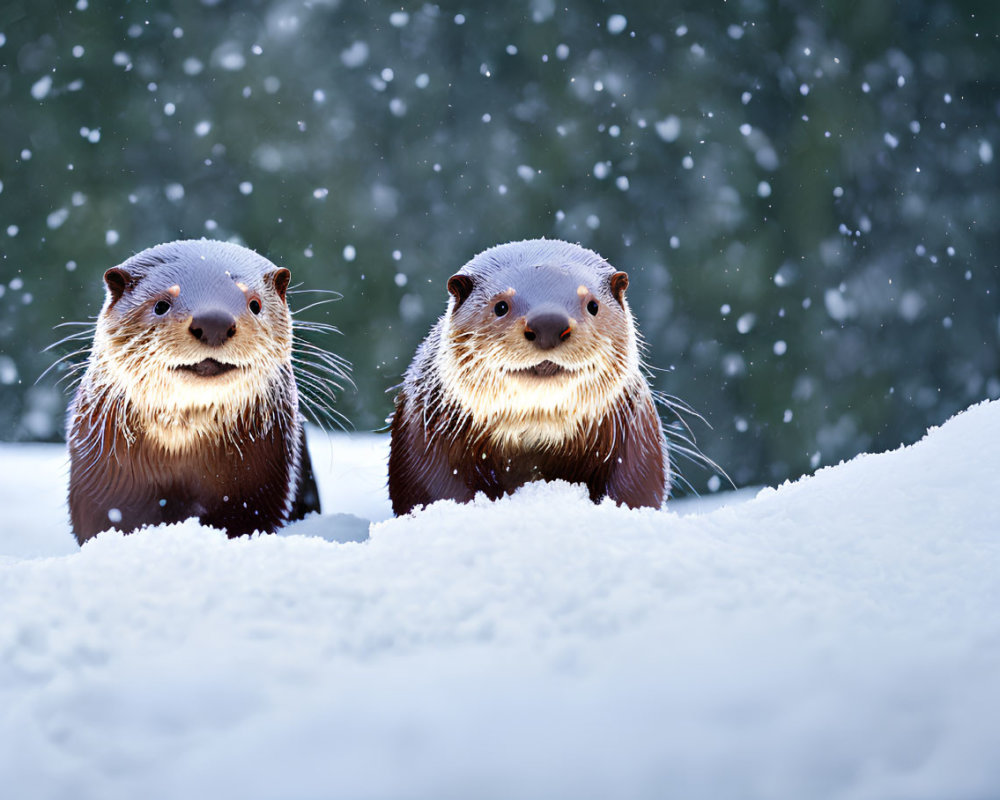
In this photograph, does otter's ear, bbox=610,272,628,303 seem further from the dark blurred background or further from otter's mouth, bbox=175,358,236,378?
the dark blurred background

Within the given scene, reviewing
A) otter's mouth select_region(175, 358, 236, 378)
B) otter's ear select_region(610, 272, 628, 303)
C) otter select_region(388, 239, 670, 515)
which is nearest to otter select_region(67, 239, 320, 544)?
otter's mouth select_region(175, 358, 236, 378)

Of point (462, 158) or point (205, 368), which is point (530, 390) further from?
point (462, 158)

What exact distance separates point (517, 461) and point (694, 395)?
216cm

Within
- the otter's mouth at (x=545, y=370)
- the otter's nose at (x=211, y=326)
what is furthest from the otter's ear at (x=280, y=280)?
the otter's mouth at (x=545, y=370)

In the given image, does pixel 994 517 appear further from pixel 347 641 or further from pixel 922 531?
pixel 347 641

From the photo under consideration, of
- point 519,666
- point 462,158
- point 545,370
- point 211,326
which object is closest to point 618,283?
point 545,370

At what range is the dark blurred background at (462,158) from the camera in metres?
4.06

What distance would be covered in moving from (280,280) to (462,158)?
6.13 feet

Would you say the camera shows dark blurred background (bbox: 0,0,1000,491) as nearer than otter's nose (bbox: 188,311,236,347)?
No

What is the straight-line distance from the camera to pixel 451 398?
7.53 ft

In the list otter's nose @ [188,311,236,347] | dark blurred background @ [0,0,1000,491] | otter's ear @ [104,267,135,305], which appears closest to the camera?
otter's nose @ [188,311,236,347]

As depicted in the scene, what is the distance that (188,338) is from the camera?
2090 millimetres

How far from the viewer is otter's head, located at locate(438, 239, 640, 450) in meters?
2.13

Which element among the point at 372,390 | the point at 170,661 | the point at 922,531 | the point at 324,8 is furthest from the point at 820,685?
the point at 324,8
